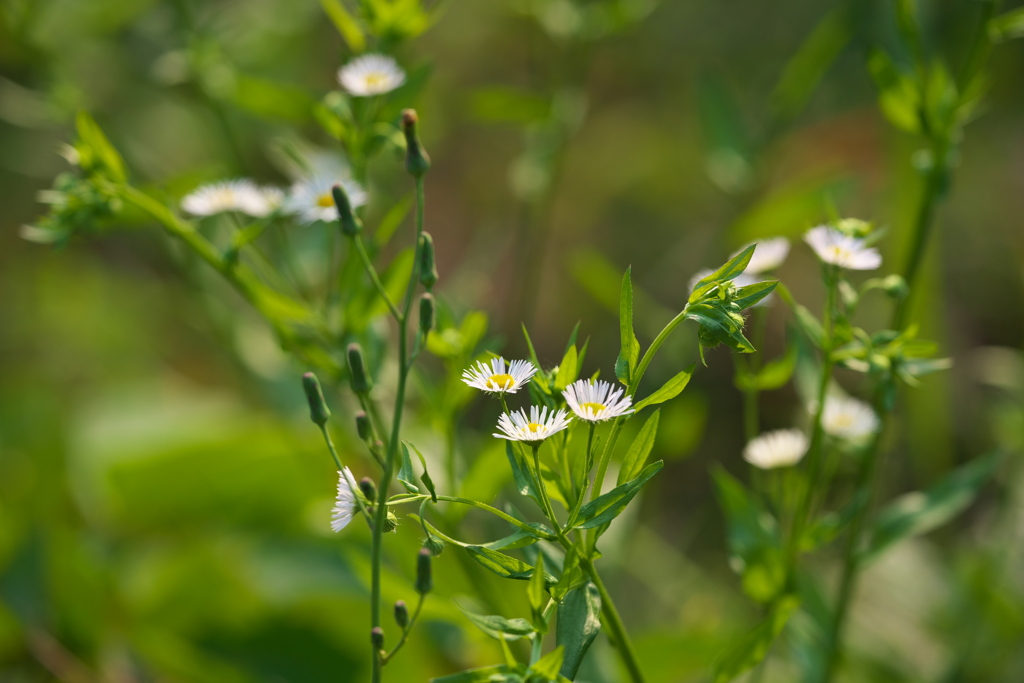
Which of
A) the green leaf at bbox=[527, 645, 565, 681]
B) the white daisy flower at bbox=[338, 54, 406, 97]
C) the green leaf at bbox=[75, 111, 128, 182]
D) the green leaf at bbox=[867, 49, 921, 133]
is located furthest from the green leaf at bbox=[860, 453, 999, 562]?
the green leaf at bbox=[75, 111, 128, 182]

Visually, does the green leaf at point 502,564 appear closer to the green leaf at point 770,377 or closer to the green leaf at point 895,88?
the green leaf at point 770,377

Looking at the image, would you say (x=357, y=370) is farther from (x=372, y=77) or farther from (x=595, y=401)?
(x=372, y=77)

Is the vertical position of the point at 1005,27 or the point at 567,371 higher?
the point at 1005,27

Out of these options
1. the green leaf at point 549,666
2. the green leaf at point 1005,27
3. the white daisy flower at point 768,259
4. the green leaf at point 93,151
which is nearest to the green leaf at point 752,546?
the white daisy flower at point 768,259

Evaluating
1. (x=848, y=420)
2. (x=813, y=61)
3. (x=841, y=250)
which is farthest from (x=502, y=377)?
(x=813, y=61)

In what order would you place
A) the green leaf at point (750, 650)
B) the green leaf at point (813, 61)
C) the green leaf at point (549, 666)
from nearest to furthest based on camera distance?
the green leaf at point (549, 666), the green leaf at point (750, 650), the green leaf at point (813, 61)

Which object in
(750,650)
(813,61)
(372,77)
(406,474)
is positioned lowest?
(750,650)
